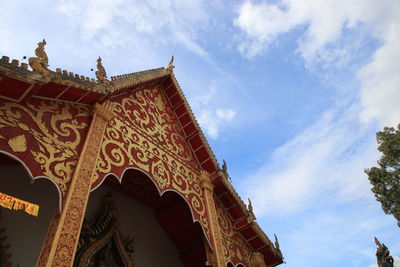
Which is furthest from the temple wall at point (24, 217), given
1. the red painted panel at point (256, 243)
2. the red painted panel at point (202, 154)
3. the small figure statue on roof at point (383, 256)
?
the small figure statue on roof at point (383, 256)

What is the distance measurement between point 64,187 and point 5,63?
1.57 metres

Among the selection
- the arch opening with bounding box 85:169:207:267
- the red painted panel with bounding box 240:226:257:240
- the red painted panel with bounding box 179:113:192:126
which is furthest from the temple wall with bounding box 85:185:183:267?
the red painted panel with bounding box 179:113:192:126

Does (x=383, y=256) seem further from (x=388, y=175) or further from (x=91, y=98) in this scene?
(x=91, y=98)

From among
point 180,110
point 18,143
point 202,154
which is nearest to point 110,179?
point 202,154

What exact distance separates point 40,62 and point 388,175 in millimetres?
11819

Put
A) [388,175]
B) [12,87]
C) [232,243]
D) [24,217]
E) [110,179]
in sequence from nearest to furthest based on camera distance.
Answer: [12,87] → [24,217] → [232,243] → [110,179] → [388,175]

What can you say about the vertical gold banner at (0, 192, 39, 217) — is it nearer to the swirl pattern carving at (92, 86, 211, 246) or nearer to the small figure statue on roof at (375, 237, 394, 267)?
Answer: the swirl pattern carving at (92, 86, 211, 246)

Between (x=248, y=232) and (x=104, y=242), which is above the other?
(x=248, y=232)

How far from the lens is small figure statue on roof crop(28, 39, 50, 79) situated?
4129mm

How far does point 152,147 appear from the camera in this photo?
6.04 m

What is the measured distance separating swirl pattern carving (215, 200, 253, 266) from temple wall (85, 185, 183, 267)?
5.32 ft

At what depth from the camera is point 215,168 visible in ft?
24.8

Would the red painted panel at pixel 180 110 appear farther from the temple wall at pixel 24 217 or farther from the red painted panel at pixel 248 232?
the temple wall at pixel 24 217

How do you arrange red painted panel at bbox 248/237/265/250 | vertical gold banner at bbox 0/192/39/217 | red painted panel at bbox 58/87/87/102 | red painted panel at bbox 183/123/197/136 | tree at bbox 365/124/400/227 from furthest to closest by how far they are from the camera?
tree at bbox 365/124/400/227 → red painted panel at bbox 183/123/197/136 → red painted panel at bbox 248/237/265/250 → red painted panel at bbox 58/87/87/102 → vertical gold banner at bbox 0/192/39/217
